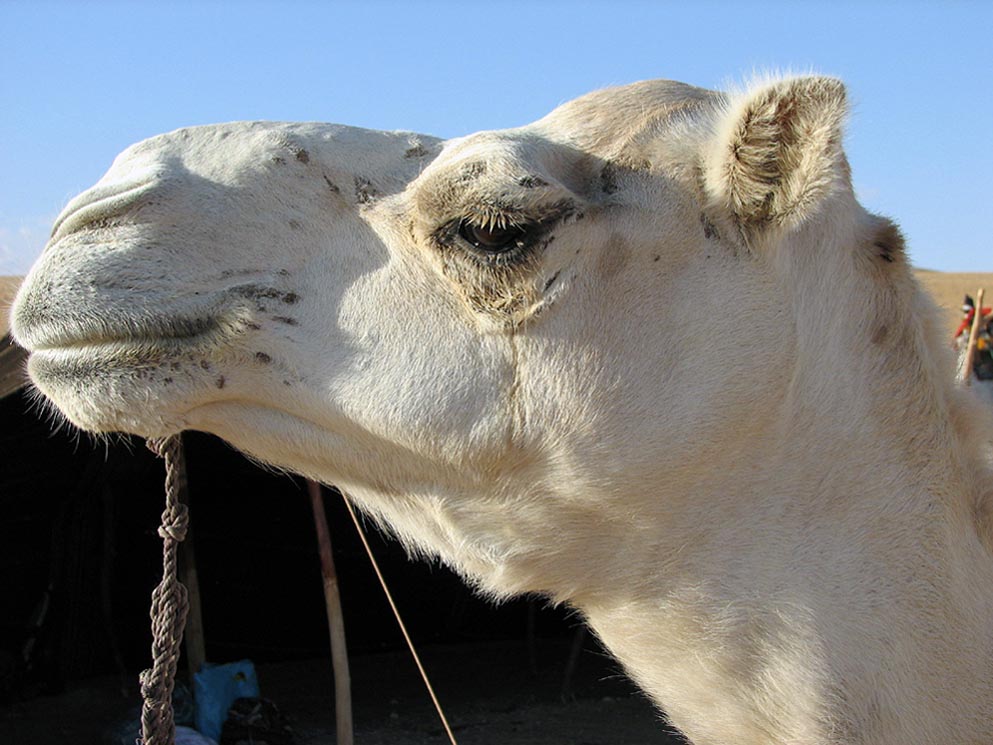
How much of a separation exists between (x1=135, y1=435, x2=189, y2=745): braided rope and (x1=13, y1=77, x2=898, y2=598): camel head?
0.30m

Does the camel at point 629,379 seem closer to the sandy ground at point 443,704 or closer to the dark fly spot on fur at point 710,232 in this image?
the dark fly spot on fur at point 710,232

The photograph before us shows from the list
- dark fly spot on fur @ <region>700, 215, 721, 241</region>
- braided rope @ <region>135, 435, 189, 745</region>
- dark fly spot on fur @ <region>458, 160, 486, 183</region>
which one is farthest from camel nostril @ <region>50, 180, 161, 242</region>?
dark fly spot on fur @ <region>700, 215, 721, 241</region>

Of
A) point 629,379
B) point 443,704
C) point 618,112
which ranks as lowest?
point 443,704

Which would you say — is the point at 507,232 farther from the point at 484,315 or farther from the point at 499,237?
the point at 484,315

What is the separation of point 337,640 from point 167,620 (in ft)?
13.9

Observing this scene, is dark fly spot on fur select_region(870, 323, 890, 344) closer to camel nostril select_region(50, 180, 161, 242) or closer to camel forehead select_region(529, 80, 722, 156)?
camel forehead select_region(529, 80, 722, 156)

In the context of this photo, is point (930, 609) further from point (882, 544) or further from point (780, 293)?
point (780, 293)

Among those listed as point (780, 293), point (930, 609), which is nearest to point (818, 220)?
point (780, 293)

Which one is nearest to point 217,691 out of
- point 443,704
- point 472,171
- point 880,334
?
point 443,704

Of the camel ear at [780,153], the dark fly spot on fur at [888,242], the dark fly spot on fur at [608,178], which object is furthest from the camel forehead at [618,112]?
the dark fly spot on fur at [888,242]

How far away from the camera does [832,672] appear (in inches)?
75.5

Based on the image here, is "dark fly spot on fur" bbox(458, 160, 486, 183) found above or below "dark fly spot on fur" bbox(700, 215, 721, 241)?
above

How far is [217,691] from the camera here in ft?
21.5

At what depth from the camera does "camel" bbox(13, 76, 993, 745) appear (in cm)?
196
